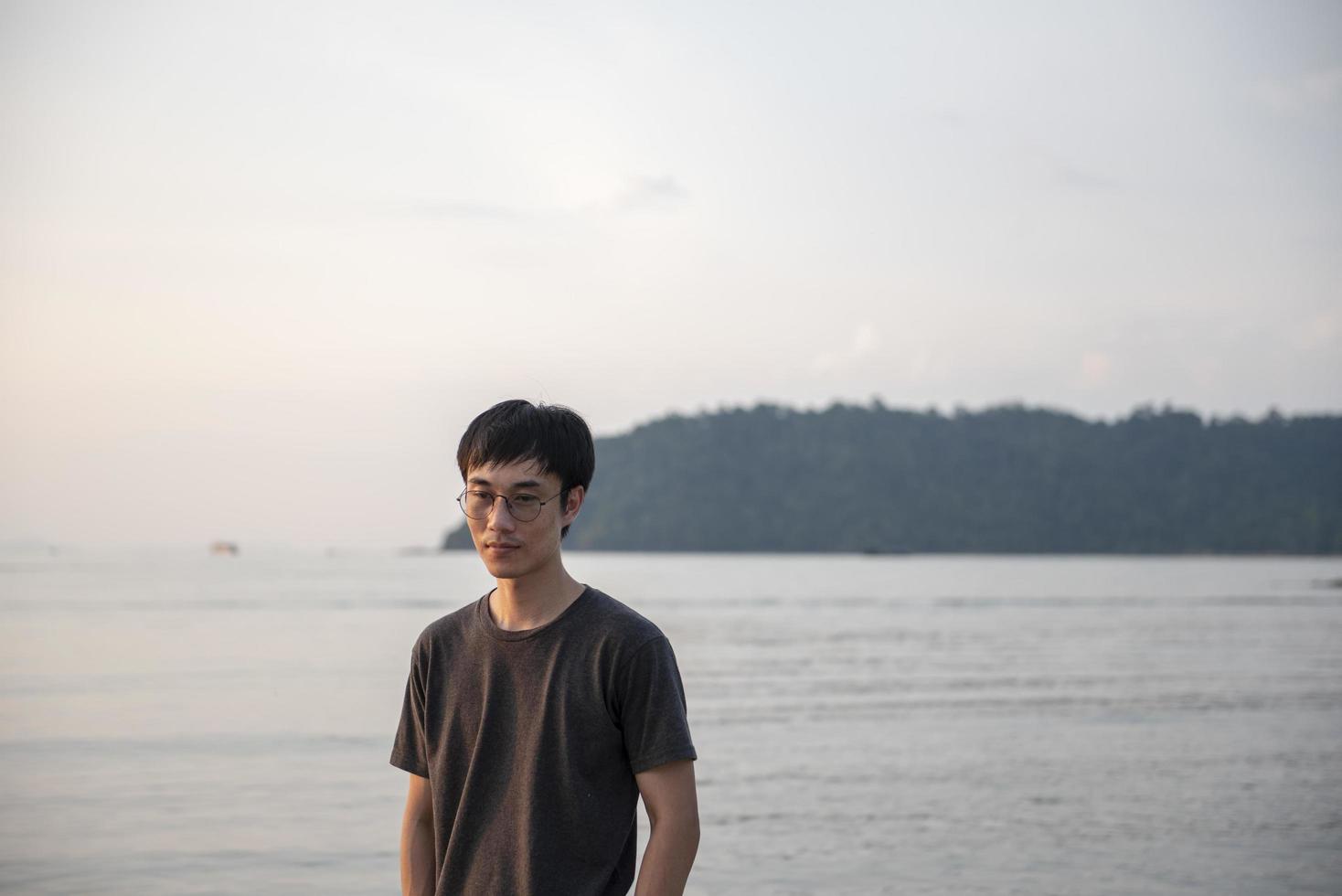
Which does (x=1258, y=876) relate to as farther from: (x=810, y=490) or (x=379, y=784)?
(x=810, y=490)

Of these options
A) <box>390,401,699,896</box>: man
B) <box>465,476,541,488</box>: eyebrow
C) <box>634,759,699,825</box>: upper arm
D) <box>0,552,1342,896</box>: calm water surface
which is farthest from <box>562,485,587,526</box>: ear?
<box>0,552,1342,896</box>: calm water surface

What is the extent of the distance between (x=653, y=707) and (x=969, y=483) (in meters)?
154

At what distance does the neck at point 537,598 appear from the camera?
8.69 feet

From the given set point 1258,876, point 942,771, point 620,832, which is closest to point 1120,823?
point 1258,876

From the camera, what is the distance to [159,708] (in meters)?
23.5

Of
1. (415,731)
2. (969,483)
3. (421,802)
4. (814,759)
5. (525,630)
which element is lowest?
(814,759)

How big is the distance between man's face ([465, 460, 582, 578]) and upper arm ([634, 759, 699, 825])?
424mm

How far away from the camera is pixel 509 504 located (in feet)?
8.77

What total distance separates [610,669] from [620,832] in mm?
315

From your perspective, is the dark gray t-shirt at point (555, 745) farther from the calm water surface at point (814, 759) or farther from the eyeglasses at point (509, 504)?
the calm water surface at point (814, 759)

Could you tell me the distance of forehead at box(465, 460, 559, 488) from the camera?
8.80 feet

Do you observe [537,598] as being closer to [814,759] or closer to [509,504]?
[509,504]

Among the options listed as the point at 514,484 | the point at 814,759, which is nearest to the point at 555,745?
the point at 514,484

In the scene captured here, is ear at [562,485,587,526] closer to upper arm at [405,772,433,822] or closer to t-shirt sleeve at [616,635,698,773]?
t-shirt sleeve at [616,635,698,773]
